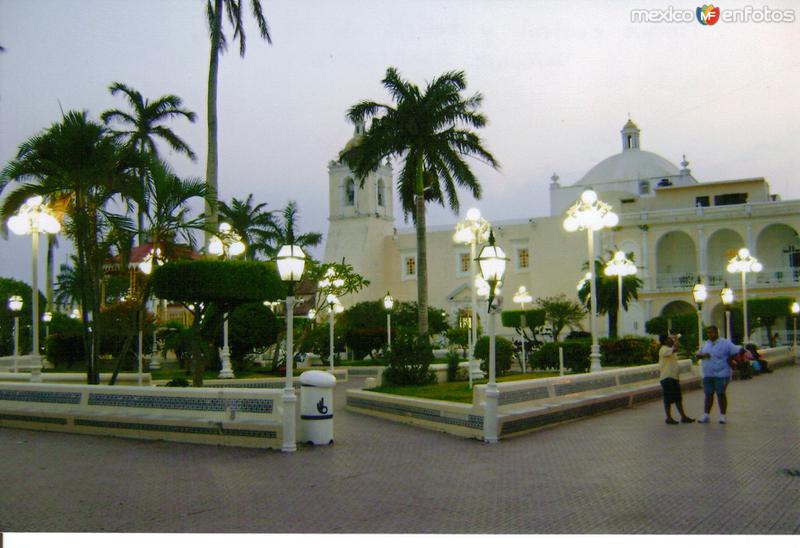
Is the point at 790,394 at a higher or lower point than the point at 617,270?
lower

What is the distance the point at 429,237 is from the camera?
2196 inches

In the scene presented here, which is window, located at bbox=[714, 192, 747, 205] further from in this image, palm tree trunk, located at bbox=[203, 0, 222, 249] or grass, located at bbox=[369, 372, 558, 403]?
grass, located at bbox=[369, 372, 558, 403]

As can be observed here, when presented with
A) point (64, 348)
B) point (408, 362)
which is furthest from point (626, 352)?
point (64, 348)

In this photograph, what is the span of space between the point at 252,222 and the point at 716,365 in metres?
26.9

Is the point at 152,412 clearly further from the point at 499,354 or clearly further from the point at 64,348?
the point at 64,348

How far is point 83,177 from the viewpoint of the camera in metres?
14.8

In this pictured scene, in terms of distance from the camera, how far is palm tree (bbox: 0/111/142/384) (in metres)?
14.7

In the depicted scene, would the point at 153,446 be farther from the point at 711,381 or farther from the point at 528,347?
the point at 528,347

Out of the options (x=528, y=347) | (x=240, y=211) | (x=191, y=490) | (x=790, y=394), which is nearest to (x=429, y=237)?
(x=240, y=211)

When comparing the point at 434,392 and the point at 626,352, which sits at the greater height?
the point at 626,352

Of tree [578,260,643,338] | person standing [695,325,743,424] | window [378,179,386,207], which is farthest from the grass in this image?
window [378,179,386,207]

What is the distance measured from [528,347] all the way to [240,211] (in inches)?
569

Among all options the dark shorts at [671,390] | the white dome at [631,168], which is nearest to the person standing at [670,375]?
the dark shorts at [671,390]

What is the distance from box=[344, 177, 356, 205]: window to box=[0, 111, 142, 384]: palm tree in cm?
4121
